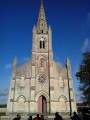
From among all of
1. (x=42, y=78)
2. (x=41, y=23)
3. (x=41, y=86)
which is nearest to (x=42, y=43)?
(x=41, y=23)

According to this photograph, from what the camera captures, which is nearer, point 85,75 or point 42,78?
point 85,75

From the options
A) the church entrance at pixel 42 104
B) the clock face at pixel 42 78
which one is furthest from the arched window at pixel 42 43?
the church entrance at pixel 42 104

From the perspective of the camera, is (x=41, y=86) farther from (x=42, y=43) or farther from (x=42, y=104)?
(x=42, y=43)

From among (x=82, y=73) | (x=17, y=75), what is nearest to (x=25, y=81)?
(x=17, y=75)

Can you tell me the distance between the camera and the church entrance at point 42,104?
39.4 meters

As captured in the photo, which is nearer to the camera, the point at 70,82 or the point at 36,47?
the point at 70,82

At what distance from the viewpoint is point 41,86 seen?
40250mm

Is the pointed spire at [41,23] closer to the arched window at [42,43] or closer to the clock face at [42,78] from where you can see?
the arched window at [42,43]

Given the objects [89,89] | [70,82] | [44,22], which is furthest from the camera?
[44,22]

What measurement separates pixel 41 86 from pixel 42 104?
3.70 meters

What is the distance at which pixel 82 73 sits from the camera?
3269cm

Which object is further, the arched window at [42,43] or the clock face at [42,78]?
the arched window at [42,43]

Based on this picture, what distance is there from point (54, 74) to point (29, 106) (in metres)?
8.65

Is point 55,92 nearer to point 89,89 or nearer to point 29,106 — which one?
point 29,106
